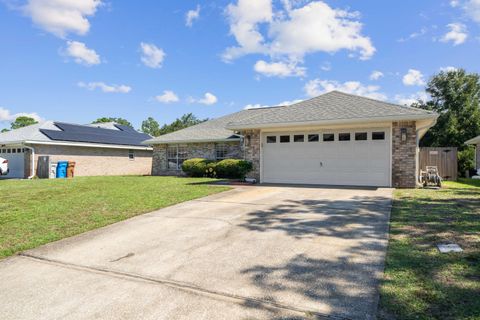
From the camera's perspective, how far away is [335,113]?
12469mm

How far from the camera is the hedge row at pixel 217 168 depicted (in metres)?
14.2

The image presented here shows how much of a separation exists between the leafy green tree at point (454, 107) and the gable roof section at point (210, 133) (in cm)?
2380

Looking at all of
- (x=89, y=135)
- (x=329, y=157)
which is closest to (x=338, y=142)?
(x=329, y=157)

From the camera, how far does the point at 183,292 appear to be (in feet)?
11.1

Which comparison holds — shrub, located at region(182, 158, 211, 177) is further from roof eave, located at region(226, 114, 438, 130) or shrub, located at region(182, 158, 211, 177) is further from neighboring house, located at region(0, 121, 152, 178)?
neighboring house, located at region(0, 121, 152, 178)

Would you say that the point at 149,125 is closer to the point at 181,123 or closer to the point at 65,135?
the point at 181,123

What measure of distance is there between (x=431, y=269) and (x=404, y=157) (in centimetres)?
885

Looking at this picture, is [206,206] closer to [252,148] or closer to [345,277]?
[345,277]

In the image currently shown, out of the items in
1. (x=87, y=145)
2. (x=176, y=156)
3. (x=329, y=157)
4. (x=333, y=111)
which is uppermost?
(x=333, y=111)

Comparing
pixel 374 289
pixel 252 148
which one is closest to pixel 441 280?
pixel 374 289

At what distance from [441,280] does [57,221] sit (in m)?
7.11

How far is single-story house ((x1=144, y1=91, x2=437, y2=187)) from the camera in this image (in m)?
11.4

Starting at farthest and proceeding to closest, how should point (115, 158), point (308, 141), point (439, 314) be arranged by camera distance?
point (115, 158), point (308, 141), point (439, 314)

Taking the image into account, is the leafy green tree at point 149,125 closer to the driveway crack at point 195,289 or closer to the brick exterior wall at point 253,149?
the brick exterior wall at point 253,149
